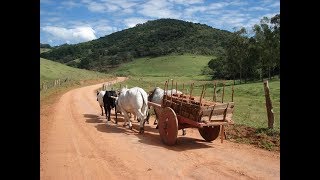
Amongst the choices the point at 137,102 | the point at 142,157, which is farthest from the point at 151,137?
the point at 142,157

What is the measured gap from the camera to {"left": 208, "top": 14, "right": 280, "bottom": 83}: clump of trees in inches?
2183

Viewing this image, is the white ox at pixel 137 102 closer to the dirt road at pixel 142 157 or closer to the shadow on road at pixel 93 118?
the dirt road at pixel 142 157

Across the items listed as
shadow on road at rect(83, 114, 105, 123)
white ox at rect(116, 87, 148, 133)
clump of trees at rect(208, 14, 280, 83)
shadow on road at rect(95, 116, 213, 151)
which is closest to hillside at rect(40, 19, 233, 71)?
clump of trees at rect(208, 14, 280, 83)

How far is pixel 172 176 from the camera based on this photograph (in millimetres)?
8062

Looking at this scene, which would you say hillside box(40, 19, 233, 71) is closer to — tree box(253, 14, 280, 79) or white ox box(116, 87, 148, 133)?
tree box(253, 14, 280, 79)

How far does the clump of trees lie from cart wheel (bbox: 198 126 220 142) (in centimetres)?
4532

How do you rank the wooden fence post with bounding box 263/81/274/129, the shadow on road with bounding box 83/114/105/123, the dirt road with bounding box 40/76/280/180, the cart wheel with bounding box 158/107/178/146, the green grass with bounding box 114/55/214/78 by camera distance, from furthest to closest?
the green grass with bounding box 114/55/214/78, the shadow on road with bounding box 83/114/105/123, the wooden fence post with bounding box 263/81/274/129, the cart wheel with bounding box 158/107/178/146, the dirt road with bounding box 40/76/280/180

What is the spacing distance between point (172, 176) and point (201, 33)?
149 m

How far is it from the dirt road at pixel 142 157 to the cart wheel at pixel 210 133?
0.21 m

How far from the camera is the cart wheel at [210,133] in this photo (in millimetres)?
11664

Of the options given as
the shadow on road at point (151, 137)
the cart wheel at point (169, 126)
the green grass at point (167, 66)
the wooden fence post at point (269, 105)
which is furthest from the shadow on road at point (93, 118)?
the green grass at point (167, 66)

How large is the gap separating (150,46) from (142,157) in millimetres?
132943

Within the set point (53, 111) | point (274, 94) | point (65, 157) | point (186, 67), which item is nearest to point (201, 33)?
point (186, 67)
